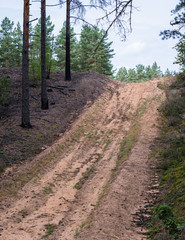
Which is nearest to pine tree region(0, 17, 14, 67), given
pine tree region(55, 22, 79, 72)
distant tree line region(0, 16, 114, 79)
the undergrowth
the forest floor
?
distant tree line region(0, 16, 114, 79)

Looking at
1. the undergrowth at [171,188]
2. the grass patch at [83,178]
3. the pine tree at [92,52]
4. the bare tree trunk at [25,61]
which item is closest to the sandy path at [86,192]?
the grass patch at [83,178]

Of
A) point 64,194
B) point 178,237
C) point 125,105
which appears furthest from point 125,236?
point 125,105

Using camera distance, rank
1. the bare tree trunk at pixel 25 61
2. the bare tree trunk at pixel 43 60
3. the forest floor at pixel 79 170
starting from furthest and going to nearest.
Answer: the bare tree trunk at pixel 43 60 < the bare tree trunk at pixel 25 61 < the forest floor at pixel 79 170

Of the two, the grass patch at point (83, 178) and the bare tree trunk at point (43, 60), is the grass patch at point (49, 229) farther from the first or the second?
the bare tree trunk at point (43, 60)

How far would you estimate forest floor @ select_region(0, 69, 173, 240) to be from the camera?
16.0 feet

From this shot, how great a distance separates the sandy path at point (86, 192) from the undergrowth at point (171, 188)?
1.46 feet

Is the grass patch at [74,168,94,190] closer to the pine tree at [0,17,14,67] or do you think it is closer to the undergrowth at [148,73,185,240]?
the undergrowth at [148,73,185,240]

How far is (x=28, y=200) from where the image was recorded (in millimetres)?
6238

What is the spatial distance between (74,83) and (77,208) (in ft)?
49.7

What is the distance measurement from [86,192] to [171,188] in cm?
233

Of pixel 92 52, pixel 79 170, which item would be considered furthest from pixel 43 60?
pixel 92 52

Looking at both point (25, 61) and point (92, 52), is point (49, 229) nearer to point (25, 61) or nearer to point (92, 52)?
point (25, 61)

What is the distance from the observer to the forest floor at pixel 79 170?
4.88 metres

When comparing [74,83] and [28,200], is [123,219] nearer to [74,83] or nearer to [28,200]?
[28,200]
